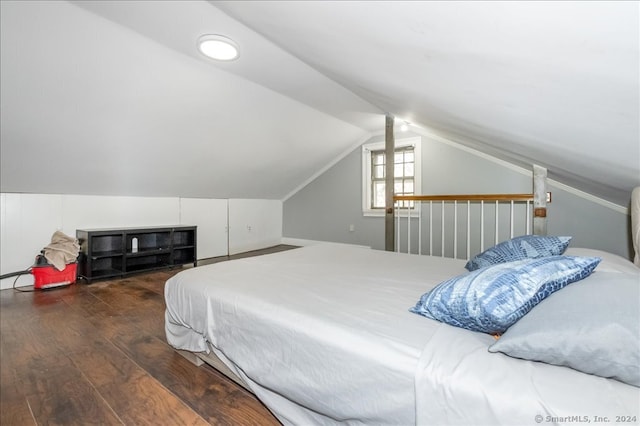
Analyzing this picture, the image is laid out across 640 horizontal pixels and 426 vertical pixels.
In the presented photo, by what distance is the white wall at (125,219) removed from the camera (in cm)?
312

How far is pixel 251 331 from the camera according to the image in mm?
1219

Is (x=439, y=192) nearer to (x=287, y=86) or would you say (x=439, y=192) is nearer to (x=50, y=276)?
(x=287, y=86)

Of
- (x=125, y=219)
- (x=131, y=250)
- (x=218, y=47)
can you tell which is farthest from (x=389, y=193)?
(x=125, y=219)

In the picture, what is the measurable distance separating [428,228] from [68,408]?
4281 mm

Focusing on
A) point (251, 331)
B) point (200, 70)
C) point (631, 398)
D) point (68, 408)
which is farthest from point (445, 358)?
point (200, 70)

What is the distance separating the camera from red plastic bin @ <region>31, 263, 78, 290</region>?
3.04 meters

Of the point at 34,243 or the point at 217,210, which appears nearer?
the point at 34,243

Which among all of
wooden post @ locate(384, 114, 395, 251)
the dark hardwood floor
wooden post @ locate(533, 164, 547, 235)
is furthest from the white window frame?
the dark hardwood floor

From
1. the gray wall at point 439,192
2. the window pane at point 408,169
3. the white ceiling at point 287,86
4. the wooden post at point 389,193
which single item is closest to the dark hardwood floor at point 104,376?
the white ceiling at point 287,86

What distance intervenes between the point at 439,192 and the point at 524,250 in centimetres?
289

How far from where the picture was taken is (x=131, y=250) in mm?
3863

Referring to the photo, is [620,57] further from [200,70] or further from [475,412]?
[200,70]

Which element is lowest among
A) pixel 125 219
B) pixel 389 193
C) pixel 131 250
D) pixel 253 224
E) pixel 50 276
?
pixel 50 276

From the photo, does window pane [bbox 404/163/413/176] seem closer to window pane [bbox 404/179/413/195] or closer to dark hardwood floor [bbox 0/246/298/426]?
window pane [bbox 404/179/413/195]
